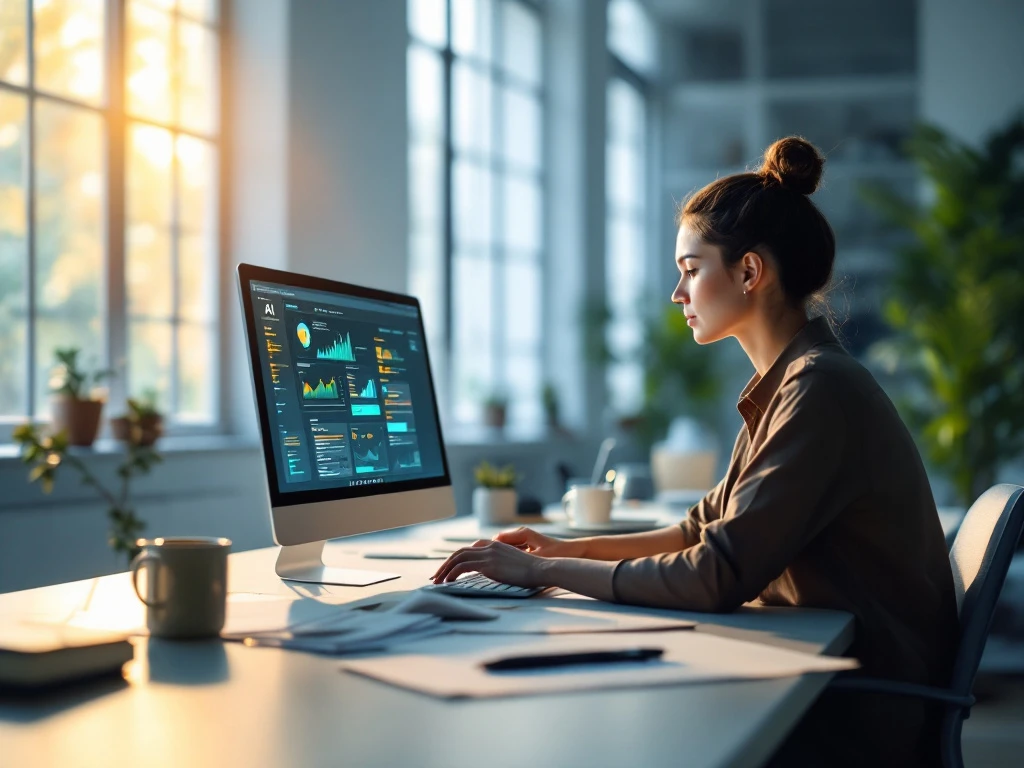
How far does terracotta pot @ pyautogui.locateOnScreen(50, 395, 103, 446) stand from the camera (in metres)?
3.30

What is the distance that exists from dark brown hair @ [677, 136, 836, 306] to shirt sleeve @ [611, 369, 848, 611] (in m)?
0.29

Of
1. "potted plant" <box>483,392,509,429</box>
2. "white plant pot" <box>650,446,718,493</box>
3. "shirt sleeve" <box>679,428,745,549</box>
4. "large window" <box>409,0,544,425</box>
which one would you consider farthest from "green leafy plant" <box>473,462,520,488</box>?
"potted plant" <box>483,392,509,429</box>

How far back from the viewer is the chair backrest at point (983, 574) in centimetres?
140

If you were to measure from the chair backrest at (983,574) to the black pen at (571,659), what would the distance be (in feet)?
1.73

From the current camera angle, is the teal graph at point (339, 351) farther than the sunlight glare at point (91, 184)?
No

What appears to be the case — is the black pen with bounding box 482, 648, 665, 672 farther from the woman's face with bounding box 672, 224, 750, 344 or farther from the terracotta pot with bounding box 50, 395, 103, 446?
the terracotta pot with bounding box 50, 395, 103, 446

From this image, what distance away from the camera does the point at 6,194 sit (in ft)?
11.1

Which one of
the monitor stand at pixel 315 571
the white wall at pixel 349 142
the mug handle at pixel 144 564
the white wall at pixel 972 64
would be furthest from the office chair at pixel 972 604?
the white wall at pixel 972 64

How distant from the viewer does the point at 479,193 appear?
6.57 metres

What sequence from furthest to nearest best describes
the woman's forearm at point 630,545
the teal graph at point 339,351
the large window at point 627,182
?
the large window at point 627,182 < the woman's forearm at point 630,545 < the teal graph at point 339,351

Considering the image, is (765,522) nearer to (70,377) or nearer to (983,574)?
(983,574)

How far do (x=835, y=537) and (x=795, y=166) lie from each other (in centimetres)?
57

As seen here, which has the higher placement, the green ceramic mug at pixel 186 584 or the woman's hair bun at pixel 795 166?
the woman's hair bun at pixel 795 166

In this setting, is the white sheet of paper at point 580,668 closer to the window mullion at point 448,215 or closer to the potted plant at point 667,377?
the window mullion at point 448,215
